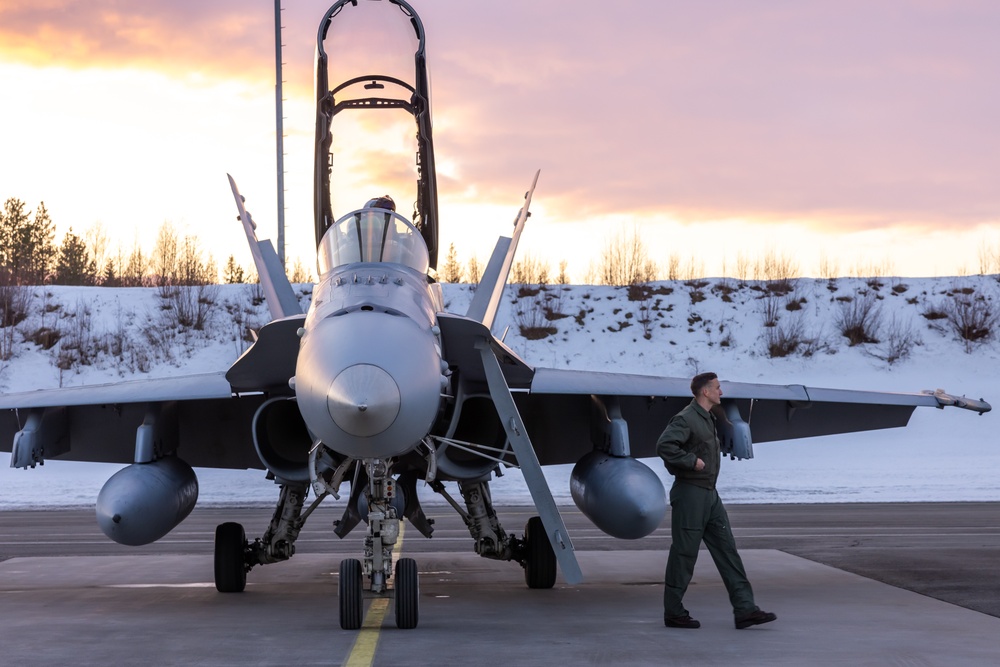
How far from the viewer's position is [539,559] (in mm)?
10680

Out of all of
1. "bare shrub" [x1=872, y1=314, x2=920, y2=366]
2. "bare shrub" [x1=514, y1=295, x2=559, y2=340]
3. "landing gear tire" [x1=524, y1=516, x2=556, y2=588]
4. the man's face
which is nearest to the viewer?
the man's face

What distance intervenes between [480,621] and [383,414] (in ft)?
8.21

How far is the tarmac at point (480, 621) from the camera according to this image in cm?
689

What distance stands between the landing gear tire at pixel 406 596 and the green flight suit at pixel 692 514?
1778 mm

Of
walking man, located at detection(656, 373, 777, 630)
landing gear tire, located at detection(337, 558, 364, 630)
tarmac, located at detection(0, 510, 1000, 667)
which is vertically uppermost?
walking man, located at detection(656, 373, 777, 630)

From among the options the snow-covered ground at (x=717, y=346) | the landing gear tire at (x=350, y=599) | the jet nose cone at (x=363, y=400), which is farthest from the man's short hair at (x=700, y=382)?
the snow-covered ground at (x=717, y=346)

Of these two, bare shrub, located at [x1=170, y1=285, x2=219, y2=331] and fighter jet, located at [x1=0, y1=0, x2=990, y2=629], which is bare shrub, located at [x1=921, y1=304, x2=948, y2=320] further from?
fighter jet, located at [x1=0, y1=0, x2=990, y2=629]

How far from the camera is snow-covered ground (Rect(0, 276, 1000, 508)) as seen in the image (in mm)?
30609

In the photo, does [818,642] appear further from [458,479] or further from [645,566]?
[645,566]

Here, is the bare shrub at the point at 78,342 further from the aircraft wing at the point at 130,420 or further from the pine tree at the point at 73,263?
the aircraft wing at the point at 130,420

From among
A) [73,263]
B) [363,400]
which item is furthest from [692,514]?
[73,263]

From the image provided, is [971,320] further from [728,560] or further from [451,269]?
[728,560]

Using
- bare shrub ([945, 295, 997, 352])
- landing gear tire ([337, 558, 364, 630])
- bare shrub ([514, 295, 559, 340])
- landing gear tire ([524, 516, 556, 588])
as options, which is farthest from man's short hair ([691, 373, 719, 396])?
bare shrub ([945, 295, 997, 352])

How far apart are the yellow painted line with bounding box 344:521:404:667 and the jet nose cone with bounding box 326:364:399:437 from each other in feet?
4.34
